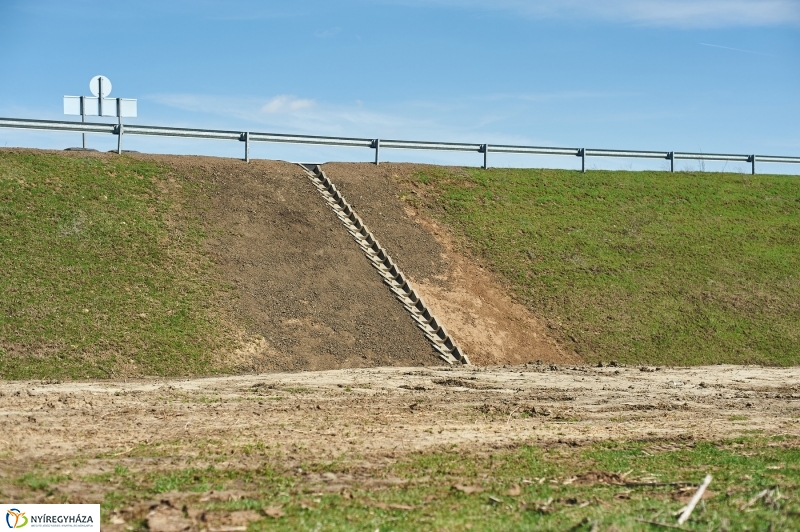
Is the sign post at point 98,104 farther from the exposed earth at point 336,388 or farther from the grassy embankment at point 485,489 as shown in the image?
the grassy embankment at point 485,489

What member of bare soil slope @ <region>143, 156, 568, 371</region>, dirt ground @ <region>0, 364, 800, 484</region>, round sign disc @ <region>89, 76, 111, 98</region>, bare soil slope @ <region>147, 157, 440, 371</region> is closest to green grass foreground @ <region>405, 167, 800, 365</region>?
bare soil slope @ <region>143, 156, 568, 371</region>

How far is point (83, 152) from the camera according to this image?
108 feet

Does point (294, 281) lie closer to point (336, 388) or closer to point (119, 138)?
point (336, 388)

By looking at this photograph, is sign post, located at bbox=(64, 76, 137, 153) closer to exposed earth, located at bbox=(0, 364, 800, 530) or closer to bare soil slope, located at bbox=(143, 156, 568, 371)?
bare soil slope, located at bbox=(143, 156, 568, 371)

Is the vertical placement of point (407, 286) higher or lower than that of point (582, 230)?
lower

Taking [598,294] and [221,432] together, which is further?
[598,294]

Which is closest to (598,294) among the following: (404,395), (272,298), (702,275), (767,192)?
(702,275)

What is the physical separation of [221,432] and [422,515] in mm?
5404

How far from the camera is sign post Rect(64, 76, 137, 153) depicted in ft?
109

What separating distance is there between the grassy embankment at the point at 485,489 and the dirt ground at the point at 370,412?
487mm

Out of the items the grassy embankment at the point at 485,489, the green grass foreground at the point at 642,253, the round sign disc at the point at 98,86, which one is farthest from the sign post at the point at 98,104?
the grassy embankment at the point at 485,489

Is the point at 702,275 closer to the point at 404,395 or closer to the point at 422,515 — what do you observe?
the point at 404,395

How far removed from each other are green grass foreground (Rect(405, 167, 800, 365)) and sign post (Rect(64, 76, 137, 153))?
11955 millimetres

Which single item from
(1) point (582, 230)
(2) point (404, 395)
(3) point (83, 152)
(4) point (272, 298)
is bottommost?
(2) point (404, 395)
